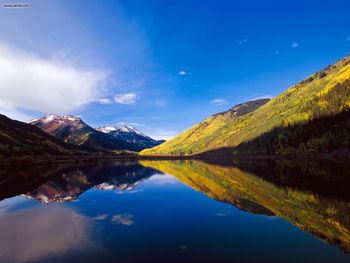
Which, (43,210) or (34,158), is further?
(34,158)

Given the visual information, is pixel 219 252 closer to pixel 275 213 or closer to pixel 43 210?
pixel 275 213

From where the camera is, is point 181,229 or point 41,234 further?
point 181,229

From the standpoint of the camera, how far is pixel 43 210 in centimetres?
3941

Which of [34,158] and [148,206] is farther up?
[34,158]

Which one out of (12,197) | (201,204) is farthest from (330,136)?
(12,197)

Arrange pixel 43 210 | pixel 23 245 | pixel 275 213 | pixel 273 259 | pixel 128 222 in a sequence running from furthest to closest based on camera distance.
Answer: pixel 43 210 → pixel 275 213 → pixel 128 222 → pixel 23 245 → pixel 273 259

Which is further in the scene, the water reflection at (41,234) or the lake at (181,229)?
the water reflection at (41,234)

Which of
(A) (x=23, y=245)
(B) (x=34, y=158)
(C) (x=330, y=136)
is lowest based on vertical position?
(A) (x=23, y=245)

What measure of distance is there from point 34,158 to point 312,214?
181686 mm

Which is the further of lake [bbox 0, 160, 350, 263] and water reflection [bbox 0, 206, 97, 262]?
water reflection [bbox 0, 206, 97, 262]

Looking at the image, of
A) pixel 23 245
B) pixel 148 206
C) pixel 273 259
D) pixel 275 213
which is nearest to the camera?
pixel 273 259

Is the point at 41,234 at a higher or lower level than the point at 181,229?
lower

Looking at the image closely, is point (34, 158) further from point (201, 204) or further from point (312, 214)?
point (312, 214)

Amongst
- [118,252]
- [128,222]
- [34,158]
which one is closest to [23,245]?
[118,252]
